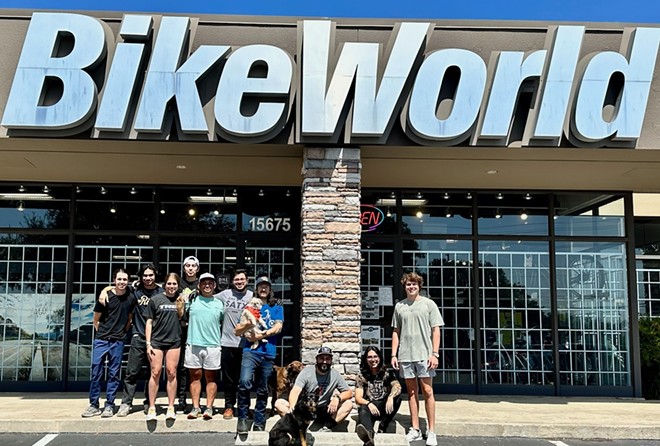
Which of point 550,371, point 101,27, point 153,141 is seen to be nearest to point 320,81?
point 153,141

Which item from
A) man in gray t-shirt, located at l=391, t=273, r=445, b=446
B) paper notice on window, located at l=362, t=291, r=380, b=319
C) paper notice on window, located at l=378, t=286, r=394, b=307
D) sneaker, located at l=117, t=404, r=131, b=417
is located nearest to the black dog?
man in gray t-shirt, located at l=391, t=273, r=445, b=446

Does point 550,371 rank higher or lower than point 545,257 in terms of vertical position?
lower

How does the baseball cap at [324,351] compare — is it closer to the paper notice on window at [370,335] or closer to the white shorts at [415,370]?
the white shorts at [415,370]

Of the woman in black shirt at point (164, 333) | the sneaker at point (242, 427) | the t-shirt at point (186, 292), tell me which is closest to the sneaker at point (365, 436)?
the sneaker at point (242, 427)

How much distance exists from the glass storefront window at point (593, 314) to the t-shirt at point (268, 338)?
5.05m

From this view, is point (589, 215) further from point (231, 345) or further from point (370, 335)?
point (231, 345)

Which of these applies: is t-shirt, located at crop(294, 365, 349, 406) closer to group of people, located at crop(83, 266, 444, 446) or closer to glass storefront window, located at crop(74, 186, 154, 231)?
group of people, located at crop(83, 266, 444, 446)

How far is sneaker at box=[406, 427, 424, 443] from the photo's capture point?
6.28 metres

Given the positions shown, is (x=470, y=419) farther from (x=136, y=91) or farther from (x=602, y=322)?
(x=136, y=91)

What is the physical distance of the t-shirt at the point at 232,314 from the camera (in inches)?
264

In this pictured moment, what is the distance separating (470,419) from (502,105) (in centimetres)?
369

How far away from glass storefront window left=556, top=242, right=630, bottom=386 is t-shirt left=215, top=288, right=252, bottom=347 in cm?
535

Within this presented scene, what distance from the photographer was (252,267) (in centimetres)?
937

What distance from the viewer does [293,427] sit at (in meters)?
5.72
